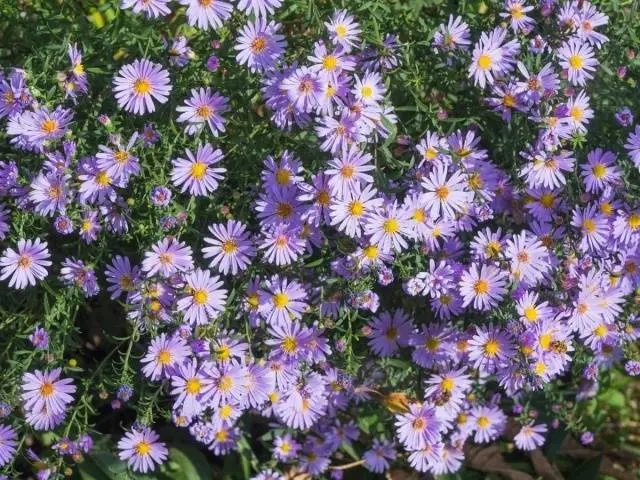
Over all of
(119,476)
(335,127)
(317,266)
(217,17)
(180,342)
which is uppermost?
(217,17)

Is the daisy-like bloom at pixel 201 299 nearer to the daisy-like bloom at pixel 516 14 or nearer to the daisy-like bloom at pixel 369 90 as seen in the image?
the daisy-like bloom at pixel 369 90

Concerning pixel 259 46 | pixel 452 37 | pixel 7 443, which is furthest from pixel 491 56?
pixel 7 443

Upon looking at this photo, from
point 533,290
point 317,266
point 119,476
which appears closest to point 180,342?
point 317,266

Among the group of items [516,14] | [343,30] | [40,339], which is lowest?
[40,339]

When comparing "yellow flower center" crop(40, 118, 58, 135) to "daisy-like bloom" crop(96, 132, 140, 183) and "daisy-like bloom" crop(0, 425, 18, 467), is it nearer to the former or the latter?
"daisy-like bloom" crop(96, 132, 140, 183)

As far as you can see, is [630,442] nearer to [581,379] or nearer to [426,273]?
[581,379]

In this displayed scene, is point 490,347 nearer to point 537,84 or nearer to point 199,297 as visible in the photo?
point 537,84

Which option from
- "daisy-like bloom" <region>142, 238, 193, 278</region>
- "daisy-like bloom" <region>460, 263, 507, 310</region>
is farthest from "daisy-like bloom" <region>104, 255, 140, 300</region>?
"daisy-like bloom" <region>460, 263, 507, 310</region>
